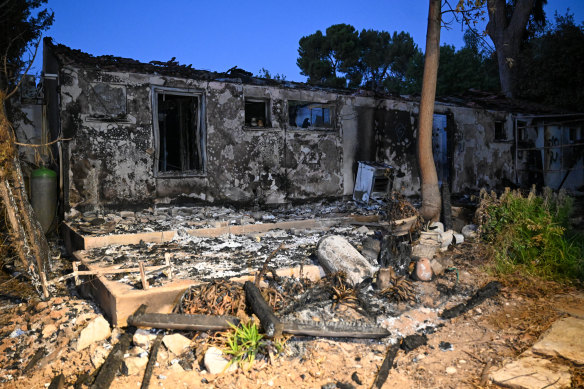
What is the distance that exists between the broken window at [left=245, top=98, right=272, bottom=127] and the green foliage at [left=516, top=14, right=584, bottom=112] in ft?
44.4

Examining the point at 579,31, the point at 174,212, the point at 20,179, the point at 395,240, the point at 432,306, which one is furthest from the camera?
the point at 579,31

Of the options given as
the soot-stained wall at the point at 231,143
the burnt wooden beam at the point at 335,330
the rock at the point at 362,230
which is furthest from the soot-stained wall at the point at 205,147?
the burnt wooden beam at the point at 335,330

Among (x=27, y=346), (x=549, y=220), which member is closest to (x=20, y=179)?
(x=27, y=346)

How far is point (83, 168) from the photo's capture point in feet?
23.3

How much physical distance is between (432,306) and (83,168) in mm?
6420

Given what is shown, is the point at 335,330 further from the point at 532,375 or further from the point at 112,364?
the point at 112,364

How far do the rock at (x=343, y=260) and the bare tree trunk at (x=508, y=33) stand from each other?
17022 millimetres

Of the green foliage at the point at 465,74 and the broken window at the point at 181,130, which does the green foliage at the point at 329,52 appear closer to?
the green foliage at the point at 465,74

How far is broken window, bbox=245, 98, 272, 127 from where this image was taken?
9.04 meters

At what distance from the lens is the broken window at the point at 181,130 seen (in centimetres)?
815

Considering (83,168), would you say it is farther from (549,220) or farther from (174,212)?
(549,220)

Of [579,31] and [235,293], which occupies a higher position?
[579,31]

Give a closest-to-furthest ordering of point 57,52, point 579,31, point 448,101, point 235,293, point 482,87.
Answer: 1. point 235,293
2. point 57,52
3. point 448,101
4. point 579,31
5. point 482,87

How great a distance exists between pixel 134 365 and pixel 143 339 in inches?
11.1
